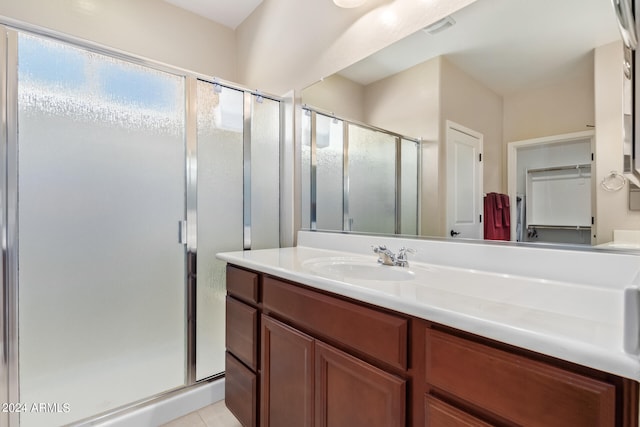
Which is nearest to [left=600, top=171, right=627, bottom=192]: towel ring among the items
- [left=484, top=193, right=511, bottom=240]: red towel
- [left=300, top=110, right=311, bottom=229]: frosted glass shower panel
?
[left=484, top=193, right=511, bottom=240]: red towel

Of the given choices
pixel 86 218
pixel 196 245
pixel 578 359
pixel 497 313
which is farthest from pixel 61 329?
pixel 578 359

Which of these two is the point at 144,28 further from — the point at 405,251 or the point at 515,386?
the point at 515,386

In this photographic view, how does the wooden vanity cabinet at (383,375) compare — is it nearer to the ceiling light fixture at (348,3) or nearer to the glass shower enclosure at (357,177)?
the glass shower enclosure at (357,177)

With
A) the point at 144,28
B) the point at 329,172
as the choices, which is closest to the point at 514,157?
the point at 329,172

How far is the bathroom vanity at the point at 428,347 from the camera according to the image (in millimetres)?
513

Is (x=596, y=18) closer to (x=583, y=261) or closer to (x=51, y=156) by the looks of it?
(x=583, y=261)

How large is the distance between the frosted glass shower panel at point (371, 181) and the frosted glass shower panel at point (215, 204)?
2.29 feet

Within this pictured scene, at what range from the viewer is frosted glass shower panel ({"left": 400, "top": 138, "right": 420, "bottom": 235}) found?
55.3 inches

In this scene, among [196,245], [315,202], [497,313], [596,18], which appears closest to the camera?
[497,313]

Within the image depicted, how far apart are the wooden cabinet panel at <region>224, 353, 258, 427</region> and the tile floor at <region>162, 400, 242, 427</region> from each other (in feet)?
0.62

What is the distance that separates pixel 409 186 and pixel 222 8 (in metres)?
2.04

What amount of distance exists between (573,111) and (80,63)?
1956 mm

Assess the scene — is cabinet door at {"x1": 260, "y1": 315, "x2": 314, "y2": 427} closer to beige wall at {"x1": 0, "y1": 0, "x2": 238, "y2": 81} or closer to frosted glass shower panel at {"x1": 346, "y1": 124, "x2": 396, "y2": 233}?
frosted glass shower panel at {"x1": 346, "y1": 124, "x2": 396, "y2": 233}

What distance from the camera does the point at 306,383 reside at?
1.03m
